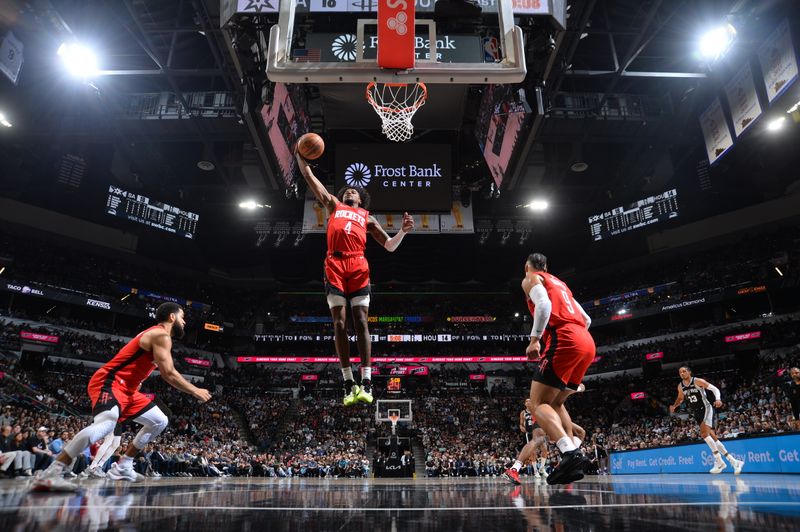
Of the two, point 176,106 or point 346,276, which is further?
point 176,106

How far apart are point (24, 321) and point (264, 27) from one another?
24.1 metres

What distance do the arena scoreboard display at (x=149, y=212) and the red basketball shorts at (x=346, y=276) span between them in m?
18.9

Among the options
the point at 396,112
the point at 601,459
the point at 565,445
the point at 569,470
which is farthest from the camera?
the point at 601,459

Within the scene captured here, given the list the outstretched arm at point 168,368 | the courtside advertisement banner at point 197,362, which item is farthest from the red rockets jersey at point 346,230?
the courtside advertisement banner at point 197,362

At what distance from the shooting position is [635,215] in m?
21.1

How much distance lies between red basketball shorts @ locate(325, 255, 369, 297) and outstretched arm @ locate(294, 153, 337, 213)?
1.99 feet

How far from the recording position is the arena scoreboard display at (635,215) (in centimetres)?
2011

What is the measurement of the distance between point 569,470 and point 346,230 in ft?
10.4

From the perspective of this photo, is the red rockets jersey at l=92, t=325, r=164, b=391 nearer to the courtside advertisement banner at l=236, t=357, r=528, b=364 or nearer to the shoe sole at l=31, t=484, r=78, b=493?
the shoe sole at l=31, t=484, r=78, b=493

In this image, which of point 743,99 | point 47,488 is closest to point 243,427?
point 47,488

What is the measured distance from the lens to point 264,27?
31.7 ft

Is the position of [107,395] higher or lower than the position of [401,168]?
lower

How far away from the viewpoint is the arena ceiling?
11359 mm

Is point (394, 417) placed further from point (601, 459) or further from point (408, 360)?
point (601, 459)
